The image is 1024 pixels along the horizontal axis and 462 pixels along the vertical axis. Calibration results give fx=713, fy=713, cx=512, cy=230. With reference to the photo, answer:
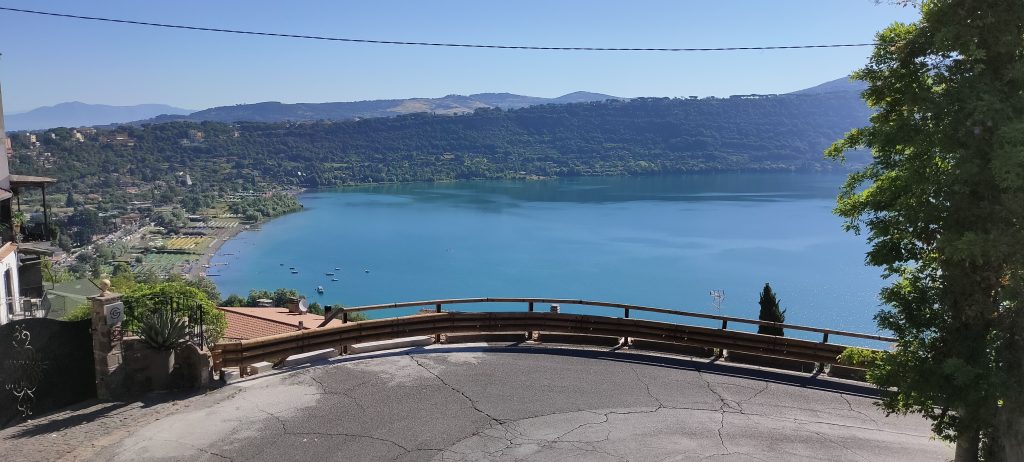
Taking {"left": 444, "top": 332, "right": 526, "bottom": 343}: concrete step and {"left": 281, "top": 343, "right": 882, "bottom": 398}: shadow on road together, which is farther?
{"left": 444, "top": 332, "right": 526, "bottom": 343}: concrete step

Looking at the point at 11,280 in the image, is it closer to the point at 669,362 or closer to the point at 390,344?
the point at 390,344

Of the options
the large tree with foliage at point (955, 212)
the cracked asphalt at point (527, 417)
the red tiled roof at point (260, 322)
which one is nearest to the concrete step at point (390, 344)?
the cracked asphalt at point (527, 417)

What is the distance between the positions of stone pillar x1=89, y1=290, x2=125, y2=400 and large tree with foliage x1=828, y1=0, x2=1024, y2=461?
9.88 meters

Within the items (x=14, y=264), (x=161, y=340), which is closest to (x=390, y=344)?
(x=161, y=340)

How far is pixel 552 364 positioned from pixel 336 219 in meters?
174

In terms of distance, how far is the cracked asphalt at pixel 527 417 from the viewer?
29.1 ft

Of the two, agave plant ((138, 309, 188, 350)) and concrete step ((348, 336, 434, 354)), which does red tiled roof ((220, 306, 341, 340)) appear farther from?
agave plant ((138, 309, 188, 350))

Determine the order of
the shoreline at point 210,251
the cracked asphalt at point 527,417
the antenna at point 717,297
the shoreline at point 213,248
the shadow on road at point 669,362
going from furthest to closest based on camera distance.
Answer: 1. the shoreline at point 213,248
2. the shoreline at point 210,251
3. the antenna at point 717,297
4. the shadow on road at point 669,362
5. the cracked asphalt at point 527,417

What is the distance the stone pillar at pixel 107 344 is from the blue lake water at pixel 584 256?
2463 inches

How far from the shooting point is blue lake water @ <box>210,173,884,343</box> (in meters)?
101

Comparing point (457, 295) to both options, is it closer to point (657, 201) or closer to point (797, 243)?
point (797, 243)

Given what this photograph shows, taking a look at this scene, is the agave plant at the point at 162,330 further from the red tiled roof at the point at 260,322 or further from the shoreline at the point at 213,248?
the shoreline at the point at 213,248

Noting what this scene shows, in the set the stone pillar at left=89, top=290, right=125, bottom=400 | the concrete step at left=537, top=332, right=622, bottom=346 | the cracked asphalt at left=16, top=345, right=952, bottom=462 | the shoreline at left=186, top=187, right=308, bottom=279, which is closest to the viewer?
the cracked asphalt at left=16, top=345, right=952, bottom=462

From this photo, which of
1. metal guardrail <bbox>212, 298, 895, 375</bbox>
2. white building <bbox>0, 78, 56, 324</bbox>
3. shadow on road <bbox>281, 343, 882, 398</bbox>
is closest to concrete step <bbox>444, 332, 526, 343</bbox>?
metal guardrail <bbox>212, 298, 895, 375</bbox>
